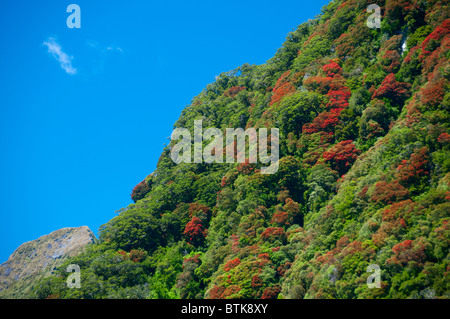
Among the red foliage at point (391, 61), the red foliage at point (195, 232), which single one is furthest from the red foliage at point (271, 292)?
the red foliage at point (391, 61)

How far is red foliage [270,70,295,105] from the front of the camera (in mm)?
60438

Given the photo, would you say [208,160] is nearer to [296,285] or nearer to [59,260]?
[296,285]

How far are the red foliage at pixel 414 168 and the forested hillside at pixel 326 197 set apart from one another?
0.12 meters

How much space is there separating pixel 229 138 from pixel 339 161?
73.0 feet

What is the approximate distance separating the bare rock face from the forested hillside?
24.2 metres

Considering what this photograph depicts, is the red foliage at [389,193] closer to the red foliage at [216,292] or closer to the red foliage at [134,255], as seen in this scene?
the red foliage at [216,292]

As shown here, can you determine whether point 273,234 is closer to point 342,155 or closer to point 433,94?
point 342,155

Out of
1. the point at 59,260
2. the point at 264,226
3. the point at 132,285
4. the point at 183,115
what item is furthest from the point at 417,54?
the point at 59,260

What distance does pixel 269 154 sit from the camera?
168ft

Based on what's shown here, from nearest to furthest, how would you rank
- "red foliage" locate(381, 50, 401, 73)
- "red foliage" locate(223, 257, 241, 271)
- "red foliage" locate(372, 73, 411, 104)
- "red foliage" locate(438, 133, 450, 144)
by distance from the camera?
"red foliage" locate(438, 133, 450, 144), "red foliage" locate(223, 257, 241, 271), "red foliage" locate(372, 73, 411, 104), "red foliage" locate(381, 50, 401, 73)

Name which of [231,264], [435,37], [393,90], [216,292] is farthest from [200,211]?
[435,37]

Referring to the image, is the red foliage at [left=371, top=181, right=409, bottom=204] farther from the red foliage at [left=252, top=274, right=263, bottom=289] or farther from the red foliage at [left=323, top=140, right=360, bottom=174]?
the red foliage at [left=252, top=274, right=263, bottom=289]

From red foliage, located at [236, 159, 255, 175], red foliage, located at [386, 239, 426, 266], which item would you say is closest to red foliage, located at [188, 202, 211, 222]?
red foliage, located at [236, 159, 255, 175]

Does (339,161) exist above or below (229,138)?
below
